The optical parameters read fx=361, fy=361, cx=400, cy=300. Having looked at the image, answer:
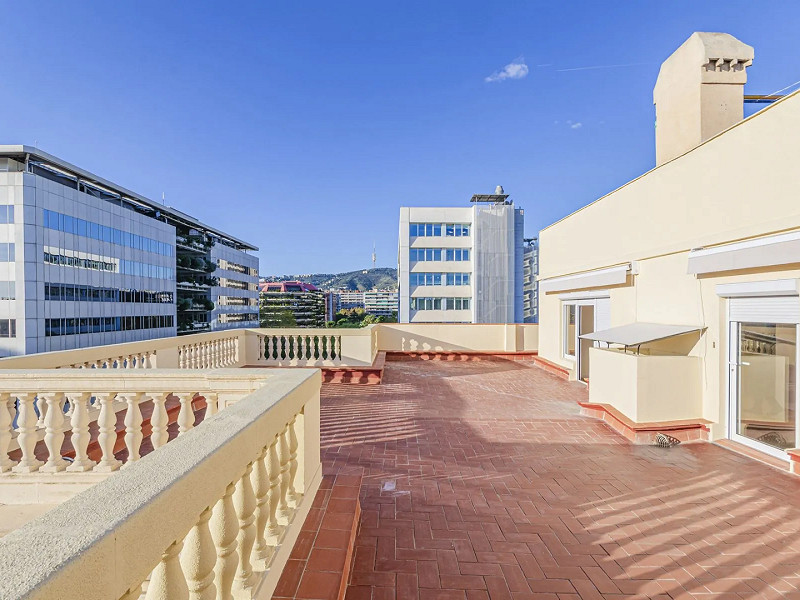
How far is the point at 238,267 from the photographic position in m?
68.8

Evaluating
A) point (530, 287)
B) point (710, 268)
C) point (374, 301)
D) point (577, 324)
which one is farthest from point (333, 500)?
point (374, 301)

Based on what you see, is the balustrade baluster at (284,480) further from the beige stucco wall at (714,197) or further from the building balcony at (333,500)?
the beige stucco wall at (714,197)

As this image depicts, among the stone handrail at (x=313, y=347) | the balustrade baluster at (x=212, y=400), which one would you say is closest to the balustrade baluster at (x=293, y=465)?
the balustrade baluster at (x=212, y=400)

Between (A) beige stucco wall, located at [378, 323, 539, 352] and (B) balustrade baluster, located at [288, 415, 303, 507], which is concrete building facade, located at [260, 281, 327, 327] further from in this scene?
(B) balustrade baluster, located at [288, 415, 303, 507]

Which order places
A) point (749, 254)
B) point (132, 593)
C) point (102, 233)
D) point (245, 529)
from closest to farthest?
point (132, 593), point (245, 529), point (749, 254), point (102, 233)

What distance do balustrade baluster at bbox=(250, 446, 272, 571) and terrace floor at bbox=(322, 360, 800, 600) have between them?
883 mm

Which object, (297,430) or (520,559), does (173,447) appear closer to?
(297,430)

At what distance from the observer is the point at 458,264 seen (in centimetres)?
4350

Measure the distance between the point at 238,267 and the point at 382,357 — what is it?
219 ft

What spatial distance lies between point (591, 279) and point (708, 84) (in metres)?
3.92

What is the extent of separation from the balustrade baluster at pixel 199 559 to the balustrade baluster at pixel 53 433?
2.34 meters

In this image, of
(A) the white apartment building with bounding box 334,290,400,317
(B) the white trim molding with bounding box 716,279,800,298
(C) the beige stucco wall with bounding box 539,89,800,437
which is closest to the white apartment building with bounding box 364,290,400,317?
(A) the white apartment building with bounding box 334,290,400,317

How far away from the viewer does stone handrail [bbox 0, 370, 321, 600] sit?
2.41ft

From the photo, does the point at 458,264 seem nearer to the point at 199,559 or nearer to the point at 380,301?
the point at 199,559
